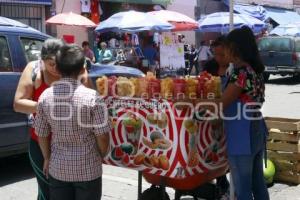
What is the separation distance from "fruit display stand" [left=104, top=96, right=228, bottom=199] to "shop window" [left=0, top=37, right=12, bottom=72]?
2623 mm

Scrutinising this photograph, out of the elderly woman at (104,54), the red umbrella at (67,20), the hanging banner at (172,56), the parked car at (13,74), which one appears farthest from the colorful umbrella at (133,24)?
the parked car at (13,74)

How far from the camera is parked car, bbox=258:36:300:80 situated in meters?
18.6

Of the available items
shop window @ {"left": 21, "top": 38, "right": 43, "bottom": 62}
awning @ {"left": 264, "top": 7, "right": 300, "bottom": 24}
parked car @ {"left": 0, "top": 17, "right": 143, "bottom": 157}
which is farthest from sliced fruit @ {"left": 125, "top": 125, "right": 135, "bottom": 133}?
awning @ {"left": 264, "top": 7, "right": 300, "bottom": 24}

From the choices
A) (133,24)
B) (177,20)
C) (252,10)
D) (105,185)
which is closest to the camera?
(105,185)

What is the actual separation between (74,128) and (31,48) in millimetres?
3709

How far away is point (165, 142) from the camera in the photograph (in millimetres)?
3605

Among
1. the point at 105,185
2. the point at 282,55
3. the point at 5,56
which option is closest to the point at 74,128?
the point at 105,185

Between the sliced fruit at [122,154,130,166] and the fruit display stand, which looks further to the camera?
the sliced fruit at [122,154,130,166]

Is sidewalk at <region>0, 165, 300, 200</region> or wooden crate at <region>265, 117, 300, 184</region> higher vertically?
wooden crate at <region>265, 117, 300, 184</region>

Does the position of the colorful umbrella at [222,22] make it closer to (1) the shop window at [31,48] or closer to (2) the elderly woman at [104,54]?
(2) the elderly woman at [104,54]

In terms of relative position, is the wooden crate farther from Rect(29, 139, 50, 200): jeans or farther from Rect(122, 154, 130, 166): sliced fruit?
Rect(29, 139, 50, 200): jeans

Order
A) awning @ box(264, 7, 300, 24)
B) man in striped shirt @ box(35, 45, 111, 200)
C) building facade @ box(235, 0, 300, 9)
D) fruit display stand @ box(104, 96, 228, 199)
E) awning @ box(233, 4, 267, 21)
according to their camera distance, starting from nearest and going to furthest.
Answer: man in striped shirt @ box(35, 45, 111, 200)
fruit display stand @ box(104, 96, 228, 199)
awning @ box(233, 4, 267, 21)
building facade @ box(235, 0, 300, 9)
awning @ box(264, 7, 300, 24)

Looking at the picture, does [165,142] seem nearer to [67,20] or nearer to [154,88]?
[154,88]

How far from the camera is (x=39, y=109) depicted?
3.21 metres
